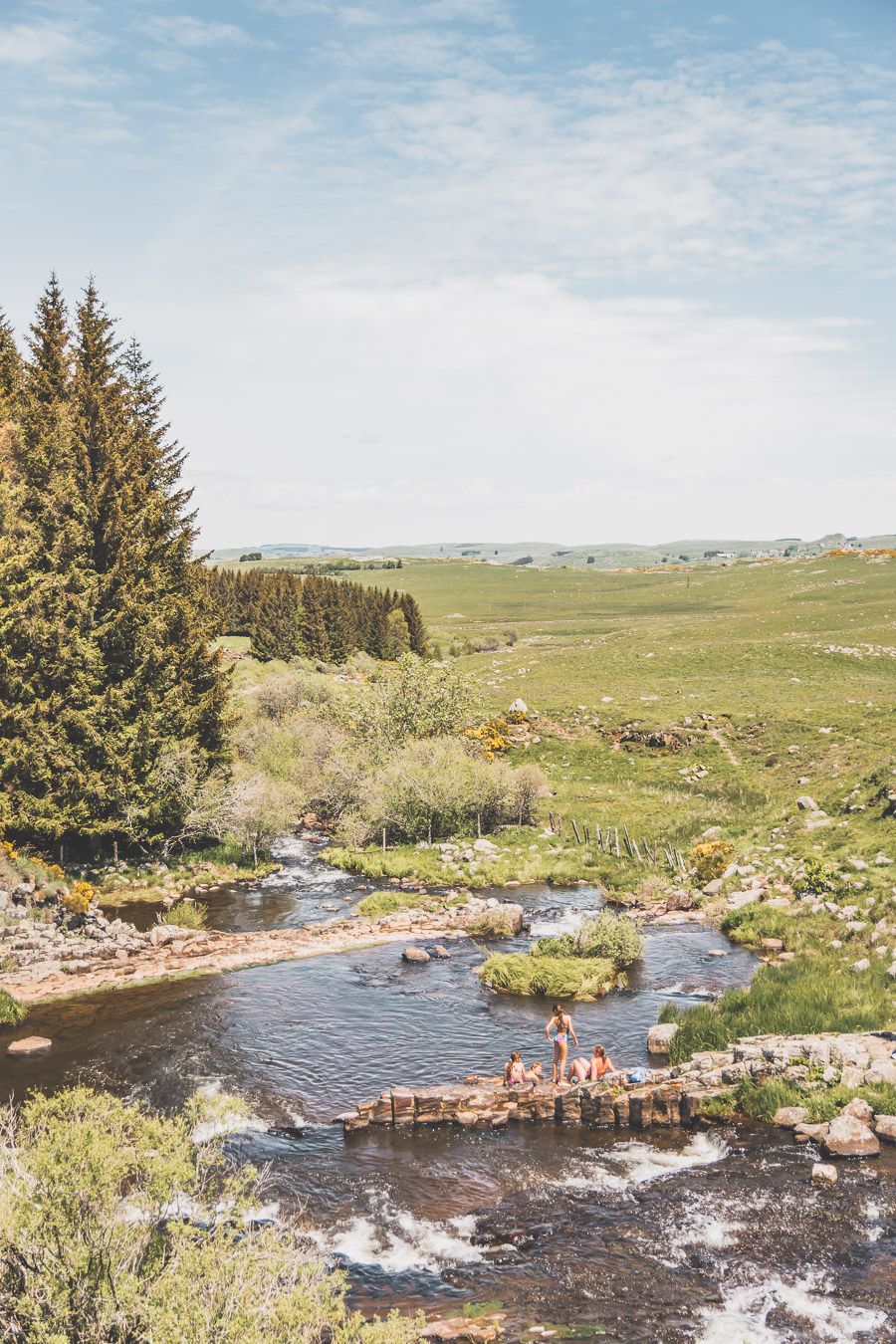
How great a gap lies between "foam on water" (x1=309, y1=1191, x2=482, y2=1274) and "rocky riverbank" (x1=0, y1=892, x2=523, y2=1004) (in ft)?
49.7

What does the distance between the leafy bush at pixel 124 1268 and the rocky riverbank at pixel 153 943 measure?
1821cm

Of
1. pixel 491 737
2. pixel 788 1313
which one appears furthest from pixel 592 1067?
pixel 491 737

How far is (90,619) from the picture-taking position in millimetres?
39562

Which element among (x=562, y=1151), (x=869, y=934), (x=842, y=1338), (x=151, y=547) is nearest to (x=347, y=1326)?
(x=842, y=1338)

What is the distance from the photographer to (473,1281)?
47.5 ft

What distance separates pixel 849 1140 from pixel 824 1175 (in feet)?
4.12

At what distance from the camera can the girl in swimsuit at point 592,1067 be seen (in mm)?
21656

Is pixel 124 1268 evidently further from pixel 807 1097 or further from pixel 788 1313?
pixel 807 1097

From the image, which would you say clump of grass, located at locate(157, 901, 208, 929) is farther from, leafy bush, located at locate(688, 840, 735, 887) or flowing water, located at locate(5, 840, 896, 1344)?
leafy bush, located at locate(688, 840, 735, 887)

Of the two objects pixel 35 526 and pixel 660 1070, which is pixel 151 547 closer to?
pixel 35 526

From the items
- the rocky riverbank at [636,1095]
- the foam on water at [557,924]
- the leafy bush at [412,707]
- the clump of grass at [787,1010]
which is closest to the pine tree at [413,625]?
the leafy bush at [412,707]

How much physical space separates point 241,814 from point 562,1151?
90.2 ft

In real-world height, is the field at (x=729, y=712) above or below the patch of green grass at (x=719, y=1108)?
above

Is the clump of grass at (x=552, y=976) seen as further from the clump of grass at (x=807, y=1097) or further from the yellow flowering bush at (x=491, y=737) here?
the yellow flowering bush at (x=491, y=737)
